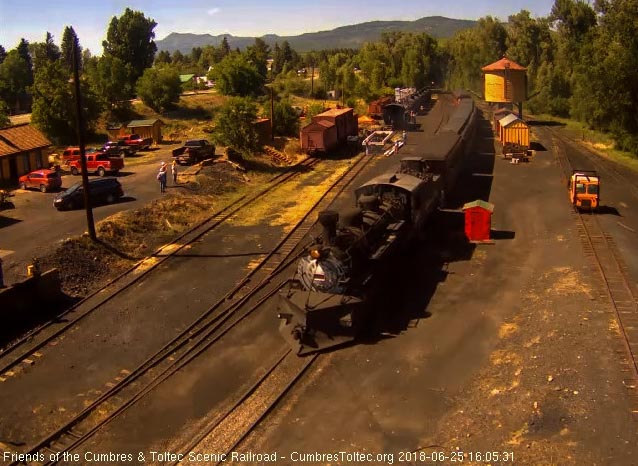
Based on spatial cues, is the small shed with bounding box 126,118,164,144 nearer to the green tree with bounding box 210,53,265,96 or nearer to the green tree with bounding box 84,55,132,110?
the green tree with bounding box 84,55,132,110

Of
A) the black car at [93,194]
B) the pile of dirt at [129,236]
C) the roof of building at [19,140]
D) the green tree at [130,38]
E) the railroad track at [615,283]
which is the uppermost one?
the green tree at [130,38]

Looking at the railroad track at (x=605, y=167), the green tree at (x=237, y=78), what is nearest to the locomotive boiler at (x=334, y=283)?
the railroad track at (x=605, y=167)

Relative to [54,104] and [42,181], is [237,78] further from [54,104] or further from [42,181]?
[42,181]

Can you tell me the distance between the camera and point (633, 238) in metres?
25.8

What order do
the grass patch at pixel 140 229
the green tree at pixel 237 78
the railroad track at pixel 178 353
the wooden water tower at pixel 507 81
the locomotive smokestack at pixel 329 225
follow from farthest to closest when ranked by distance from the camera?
the green tree at pixel 237 78
the wooden water tower at pixel 507 81
the grass patch at pixel 140 229
the locomotive smokestack at pixel 329 225
the railroad track at pixel 178 353

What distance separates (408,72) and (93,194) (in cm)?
7824

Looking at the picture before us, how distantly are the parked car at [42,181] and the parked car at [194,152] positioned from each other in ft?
30.2

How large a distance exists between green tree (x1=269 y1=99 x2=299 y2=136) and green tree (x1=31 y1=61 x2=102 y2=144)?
18017 mm

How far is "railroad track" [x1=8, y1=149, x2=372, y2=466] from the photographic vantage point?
13.2 metres

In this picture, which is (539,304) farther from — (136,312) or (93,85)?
(93,85)

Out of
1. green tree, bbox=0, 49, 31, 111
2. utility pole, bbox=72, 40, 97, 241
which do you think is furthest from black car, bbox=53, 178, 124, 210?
green tree, bbox=0, 49, 31, 111

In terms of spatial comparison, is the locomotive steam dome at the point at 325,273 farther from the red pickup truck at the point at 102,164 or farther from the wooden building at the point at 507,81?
the wooden building at the point at 507,81

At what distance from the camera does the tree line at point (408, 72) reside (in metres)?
48.8

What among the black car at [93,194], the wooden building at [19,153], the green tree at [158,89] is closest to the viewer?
the black car at [93,194]
